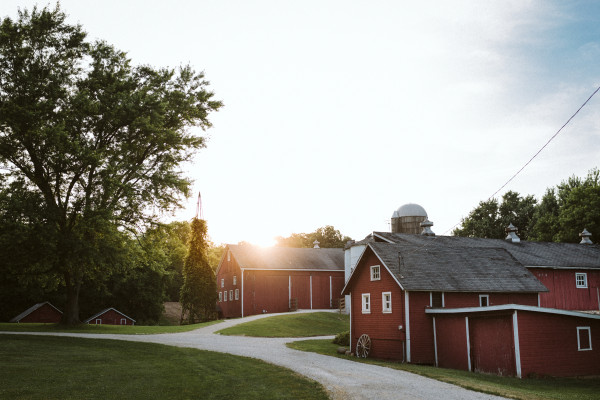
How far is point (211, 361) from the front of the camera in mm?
21594

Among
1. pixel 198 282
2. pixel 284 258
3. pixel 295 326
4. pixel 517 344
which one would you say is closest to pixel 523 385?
pixel 517 344

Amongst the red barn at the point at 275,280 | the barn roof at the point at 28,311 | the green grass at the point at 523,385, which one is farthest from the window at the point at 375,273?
the barn roof at the point at 28,311

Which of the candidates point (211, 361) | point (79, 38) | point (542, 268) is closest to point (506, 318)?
point (211, 361)

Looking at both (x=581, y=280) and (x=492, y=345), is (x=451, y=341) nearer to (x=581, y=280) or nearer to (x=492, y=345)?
(x=492, y=345)

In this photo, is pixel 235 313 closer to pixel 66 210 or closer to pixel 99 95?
pixel 66 210

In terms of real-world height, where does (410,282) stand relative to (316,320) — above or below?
above

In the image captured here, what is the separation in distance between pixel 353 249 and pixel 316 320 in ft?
28.7

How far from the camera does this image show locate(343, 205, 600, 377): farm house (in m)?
24.0

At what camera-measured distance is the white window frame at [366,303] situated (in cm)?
3130

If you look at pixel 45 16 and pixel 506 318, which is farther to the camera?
pixel 45 16

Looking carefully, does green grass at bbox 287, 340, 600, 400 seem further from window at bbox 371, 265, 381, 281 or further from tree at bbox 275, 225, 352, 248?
tree at bbox 275, 225, 352, 248

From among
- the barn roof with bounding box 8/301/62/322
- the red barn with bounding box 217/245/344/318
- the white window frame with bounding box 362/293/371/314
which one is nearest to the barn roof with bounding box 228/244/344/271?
the red barn with bounding box 217/245/344/318

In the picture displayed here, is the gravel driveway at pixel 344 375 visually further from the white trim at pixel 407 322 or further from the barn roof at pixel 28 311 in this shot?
the barn roof at pixel 28 311

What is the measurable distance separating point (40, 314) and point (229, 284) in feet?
81.8
